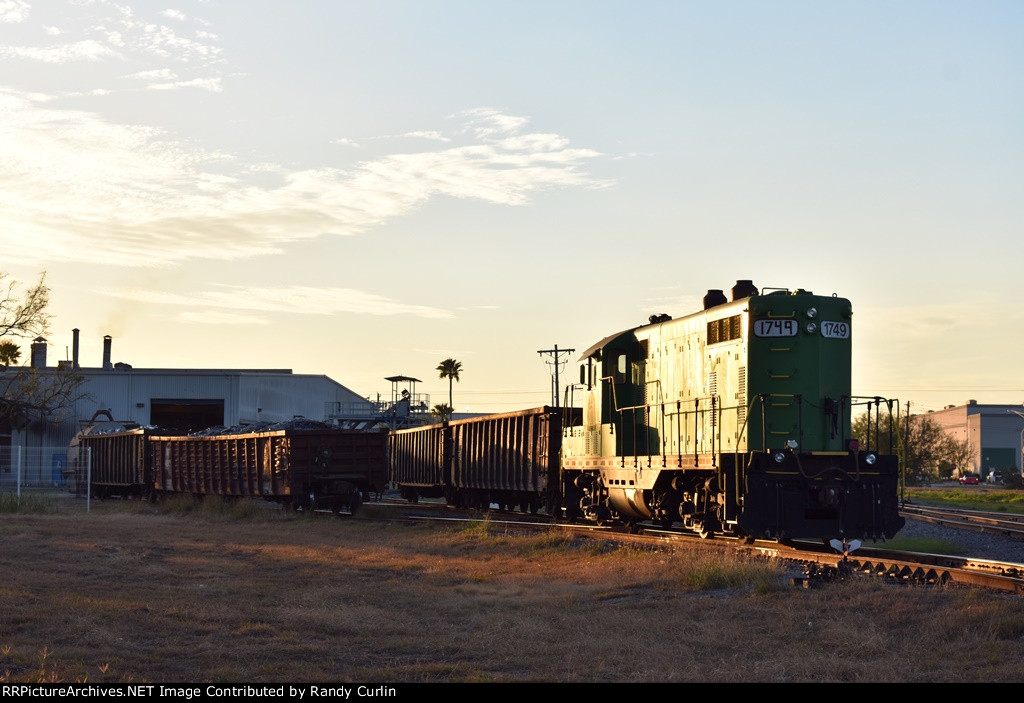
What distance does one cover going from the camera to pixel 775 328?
1769cm

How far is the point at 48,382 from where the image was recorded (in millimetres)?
65938

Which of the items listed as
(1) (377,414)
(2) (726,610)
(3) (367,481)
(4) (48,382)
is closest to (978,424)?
(1) (377,414)

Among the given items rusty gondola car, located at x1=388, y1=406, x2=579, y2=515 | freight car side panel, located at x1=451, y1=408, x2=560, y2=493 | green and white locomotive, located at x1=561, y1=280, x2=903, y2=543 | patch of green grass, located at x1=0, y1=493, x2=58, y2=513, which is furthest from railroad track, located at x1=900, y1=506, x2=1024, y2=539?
patch of green grass, located at x1=0, y1=493, x2=58, y2=513

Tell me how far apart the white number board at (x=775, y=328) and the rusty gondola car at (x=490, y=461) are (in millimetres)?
8202

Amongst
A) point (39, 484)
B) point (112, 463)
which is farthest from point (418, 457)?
point (39, 484)

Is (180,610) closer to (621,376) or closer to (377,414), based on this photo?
(621,376)

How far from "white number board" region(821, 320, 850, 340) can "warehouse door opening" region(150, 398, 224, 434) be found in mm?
55138

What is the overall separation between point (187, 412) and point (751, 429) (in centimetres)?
6085

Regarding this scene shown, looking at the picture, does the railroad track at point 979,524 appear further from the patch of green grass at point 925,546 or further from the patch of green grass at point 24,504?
the patch of green grass at point 24,504

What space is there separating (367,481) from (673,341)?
39.6 ft

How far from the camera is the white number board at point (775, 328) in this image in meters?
17.7

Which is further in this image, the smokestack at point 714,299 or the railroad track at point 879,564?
the smokestack at point 714,299

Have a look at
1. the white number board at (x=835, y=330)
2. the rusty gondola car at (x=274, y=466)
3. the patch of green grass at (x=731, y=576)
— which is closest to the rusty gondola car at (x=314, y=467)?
the rusty gondola car at (x=274, y=466)

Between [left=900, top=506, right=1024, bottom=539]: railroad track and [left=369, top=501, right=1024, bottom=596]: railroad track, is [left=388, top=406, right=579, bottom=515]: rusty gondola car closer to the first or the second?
[left=369, top=501, right=1024, bottom=596]: railroad track
